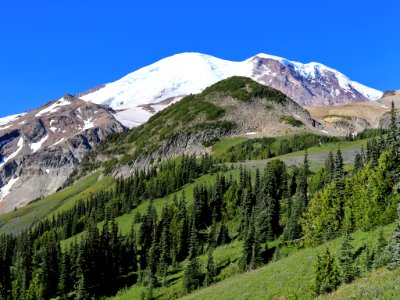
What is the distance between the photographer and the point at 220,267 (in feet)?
312

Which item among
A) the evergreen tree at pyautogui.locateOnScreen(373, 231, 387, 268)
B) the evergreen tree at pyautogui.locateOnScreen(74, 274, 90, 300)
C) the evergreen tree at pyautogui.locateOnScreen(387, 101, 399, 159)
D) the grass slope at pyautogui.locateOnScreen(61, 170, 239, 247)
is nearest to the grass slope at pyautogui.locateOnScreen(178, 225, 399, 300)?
the evergreen tree at pyautogui.locateOnScreen(373, 231, 387, 268)

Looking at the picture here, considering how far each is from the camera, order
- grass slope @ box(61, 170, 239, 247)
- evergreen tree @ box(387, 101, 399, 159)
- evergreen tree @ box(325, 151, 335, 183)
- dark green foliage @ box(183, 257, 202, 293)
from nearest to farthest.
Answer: evergreen tree @ box(387, 101, 399, 159) → dark green foliage @ box(183, 257, 202, 293) → evergreen tree @ box(325, 151, 335, 183) → grass slope @ box(61, 170, 239, 247)

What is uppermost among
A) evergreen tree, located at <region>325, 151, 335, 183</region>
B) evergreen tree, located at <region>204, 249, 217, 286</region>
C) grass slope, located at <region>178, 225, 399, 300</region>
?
evergreen tree, located at <region>325, 151, 335, 183</region>

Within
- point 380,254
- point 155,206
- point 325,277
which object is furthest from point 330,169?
point 325,277

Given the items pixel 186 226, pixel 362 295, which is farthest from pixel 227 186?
pixel 362 295

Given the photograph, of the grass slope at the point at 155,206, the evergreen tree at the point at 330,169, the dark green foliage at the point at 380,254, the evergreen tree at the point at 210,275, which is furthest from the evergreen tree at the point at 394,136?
the grass slope at the point at 155,206

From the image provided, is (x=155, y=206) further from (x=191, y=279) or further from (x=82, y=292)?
(x=191, y=279)

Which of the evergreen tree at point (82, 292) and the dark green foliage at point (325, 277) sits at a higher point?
the dark green foliage at point (325, 277)

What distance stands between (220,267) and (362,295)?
73078mm

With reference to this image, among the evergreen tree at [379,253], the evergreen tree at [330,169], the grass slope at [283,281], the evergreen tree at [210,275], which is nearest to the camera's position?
the evergreen tree at [379,253]

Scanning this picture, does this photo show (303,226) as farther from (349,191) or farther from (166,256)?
(166,256)

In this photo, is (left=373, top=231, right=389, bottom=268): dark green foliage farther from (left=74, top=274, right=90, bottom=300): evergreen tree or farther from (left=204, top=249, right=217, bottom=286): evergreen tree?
(left=74, top=274, right=90, bottom=300): evergreen tree

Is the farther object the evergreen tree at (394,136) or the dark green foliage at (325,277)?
the dark green foliage at (325,277)

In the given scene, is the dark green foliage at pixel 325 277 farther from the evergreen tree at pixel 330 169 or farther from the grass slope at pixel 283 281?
the evergreen tree at pixel 330 169
